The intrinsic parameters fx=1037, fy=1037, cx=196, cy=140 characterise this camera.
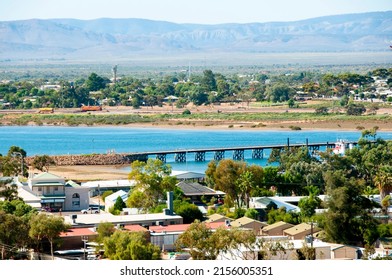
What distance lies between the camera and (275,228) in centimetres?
1456

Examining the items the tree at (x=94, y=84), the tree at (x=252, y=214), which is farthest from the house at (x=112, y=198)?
the tree at (x=94, y=84)

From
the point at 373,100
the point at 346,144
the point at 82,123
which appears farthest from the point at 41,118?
the point at 346,144

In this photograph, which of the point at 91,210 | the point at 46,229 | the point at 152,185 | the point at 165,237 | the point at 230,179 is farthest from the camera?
the point at 230,179

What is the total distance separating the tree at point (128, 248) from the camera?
975 cm

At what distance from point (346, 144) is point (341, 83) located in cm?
3136

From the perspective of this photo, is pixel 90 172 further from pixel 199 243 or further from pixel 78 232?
pixel 199 243

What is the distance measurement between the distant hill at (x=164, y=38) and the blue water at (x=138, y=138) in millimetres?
27183

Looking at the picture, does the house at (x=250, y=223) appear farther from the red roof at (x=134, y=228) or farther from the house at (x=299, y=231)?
the red roof at (x=134, y=228)

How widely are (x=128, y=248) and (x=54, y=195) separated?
6.91 m

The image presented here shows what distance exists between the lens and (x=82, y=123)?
51.2 metres

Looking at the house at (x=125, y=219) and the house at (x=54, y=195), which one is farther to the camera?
the house at (x=54, y=195)

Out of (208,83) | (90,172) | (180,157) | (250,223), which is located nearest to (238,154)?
(180,157)
